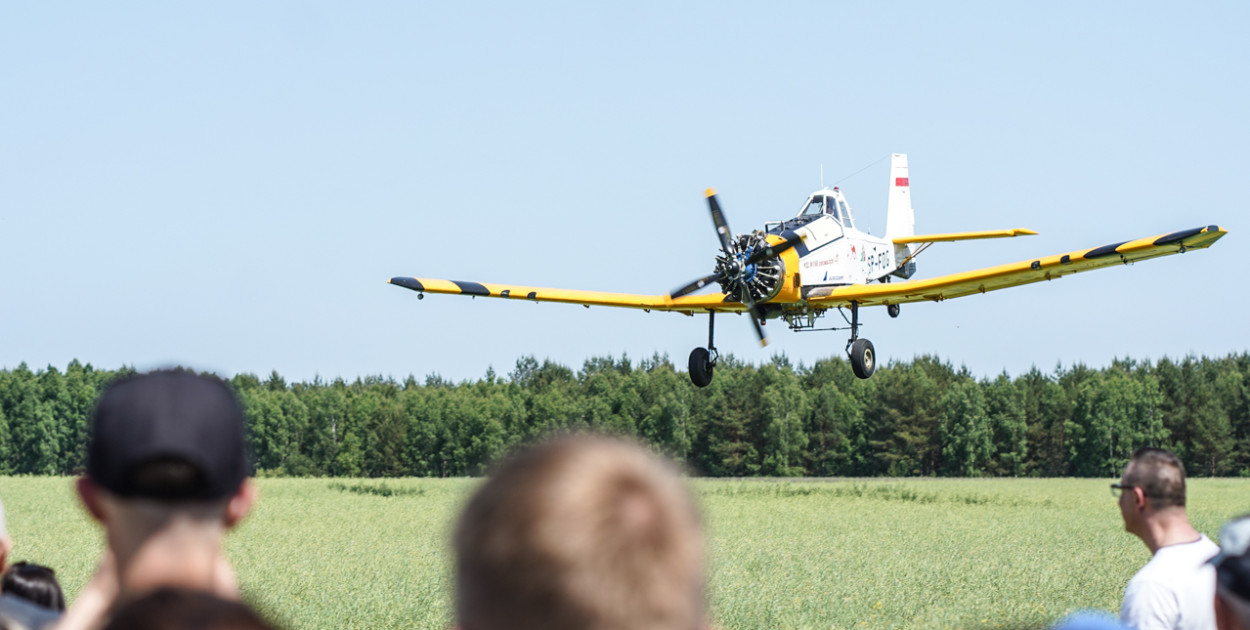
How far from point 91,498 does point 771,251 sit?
2562cm

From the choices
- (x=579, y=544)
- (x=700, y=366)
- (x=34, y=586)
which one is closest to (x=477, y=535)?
(x=579, y=544)

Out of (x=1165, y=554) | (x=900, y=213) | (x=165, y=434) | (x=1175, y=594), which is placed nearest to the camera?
(x=165, y=434)

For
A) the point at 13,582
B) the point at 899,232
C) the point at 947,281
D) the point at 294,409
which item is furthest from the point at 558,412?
the point at 13,582

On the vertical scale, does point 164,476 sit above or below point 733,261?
below

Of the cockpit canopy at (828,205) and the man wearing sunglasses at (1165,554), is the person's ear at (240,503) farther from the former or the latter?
the cockpit canopy at (828,205)

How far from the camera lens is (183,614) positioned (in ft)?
5.65

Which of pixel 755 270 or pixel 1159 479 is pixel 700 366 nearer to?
pixel 755 270

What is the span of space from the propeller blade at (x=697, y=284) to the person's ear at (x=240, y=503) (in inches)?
1005

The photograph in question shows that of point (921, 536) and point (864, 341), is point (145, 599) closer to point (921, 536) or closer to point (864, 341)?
point (864, 341)

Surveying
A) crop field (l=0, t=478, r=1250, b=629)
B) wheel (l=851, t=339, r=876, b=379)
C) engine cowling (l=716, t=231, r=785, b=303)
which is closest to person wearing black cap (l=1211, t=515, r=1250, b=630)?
crop field (l=0, t=478, r=1250, b=629)

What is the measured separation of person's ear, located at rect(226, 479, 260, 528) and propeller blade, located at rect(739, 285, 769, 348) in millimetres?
25282

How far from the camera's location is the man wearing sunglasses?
16.5 feet

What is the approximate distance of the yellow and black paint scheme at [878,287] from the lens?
2500cm

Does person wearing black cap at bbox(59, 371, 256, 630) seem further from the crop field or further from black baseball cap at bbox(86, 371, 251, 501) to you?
the crop field
